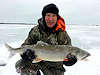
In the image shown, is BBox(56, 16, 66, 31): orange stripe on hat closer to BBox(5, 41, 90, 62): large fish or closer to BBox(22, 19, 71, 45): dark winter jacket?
BBox(22, 19, 71, 45): dark winter jacket

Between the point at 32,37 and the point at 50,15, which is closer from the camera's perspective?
the point at 50,15

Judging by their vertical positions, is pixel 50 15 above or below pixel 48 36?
above

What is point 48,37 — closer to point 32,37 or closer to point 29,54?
point 32,37

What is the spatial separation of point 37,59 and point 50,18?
2.85ft

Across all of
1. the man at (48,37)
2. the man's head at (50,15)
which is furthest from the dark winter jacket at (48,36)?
the man's head at (50,15)

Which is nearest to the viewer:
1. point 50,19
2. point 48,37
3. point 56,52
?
point 56,52

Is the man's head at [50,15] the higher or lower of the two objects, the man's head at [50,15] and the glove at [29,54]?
the higher

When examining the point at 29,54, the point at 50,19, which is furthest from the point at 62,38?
the point at 29,54

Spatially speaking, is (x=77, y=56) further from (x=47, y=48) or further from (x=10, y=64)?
(x=10, y=64)

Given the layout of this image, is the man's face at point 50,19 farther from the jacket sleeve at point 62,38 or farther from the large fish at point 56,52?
the large fish at point 56,52

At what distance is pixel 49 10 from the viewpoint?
430cm

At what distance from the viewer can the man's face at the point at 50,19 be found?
4.16 meters

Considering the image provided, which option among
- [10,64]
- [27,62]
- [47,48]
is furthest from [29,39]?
[10,64]

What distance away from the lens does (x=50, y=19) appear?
414 cm
